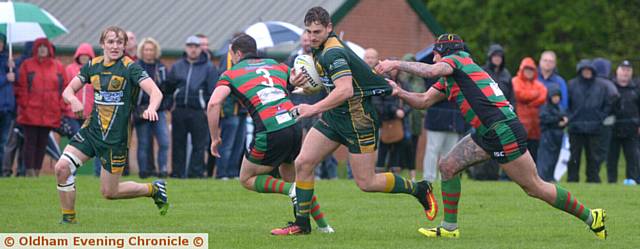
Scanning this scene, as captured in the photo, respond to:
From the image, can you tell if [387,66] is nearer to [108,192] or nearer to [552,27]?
[108,192]

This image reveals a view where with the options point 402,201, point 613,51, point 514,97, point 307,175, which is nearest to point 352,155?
point 307,175

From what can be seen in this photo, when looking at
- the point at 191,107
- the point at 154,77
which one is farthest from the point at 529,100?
the point at 154,77

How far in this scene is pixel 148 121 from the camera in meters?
18.8

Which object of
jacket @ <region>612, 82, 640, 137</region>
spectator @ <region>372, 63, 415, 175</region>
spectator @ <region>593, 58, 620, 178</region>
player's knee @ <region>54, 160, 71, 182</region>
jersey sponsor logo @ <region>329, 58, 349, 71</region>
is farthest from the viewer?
jacket @ <region>612, 82, 640, 137</region>

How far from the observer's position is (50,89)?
18109 mm

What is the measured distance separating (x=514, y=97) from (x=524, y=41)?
2711 centimetres

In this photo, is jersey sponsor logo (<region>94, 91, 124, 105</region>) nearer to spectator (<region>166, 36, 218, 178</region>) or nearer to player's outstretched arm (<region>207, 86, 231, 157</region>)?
player's outstretched arm (<region>207, 86, 231, 157</region>)

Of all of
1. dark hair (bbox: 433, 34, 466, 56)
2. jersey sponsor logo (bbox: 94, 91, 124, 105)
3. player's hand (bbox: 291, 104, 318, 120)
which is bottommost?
jersey sponsor logo (bbox: 94, 91, 124, 105)

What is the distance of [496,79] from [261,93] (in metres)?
7.31

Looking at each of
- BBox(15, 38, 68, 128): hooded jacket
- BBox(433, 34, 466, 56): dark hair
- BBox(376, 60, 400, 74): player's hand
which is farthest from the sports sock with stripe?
BBox(15, 38, 68, 128): hooded jacket

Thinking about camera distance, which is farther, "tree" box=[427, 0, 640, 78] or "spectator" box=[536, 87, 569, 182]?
"tree" box=[427, 0, 640, 78]

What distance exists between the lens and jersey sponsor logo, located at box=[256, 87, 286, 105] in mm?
11531

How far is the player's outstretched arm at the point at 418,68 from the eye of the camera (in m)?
10.4

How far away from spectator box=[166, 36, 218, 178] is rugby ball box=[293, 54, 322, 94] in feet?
25.8
